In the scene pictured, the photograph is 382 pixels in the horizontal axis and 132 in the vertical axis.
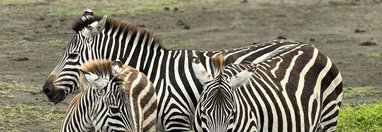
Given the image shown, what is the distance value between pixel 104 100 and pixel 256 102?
1360 millimetres

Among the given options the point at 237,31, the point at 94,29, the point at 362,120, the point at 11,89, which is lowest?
the point at 237,31

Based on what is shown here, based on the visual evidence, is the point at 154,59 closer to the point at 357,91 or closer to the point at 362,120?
the point at 362,120

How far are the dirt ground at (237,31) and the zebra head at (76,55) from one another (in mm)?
3998

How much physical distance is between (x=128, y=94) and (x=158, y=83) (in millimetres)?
1565

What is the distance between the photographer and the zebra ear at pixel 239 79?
6582mm

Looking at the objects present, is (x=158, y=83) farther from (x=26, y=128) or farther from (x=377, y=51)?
(x=377, y=51)

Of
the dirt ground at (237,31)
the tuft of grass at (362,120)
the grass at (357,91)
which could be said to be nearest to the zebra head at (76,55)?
the tuft of grass at (362,120)

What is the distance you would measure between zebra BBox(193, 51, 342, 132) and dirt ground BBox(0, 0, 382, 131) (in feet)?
15.6

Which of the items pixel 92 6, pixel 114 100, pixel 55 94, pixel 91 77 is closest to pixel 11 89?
pixel 55 94

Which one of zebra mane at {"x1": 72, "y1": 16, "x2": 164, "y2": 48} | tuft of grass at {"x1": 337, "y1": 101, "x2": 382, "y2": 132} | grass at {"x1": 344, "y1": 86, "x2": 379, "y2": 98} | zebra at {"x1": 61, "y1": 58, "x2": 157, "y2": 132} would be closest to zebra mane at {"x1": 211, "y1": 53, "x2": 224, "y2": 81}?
zebra at {"x1": 61, "y1": 58, "x2": 157, "y2": 132}

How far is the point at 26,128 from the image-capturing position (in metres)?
10.7

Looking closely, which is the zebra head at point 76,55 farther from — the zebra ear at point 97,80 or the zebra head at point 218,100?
the zebra ear at point 97,80

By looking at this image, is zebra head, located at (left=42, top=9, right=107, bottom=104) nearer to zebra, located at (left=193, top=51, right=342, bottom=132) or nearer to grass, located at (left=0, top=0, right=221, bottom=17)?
zebra, located at (left=193, top=51, right=342, bottom=132)

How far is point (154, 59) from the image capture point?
803 centimetres
